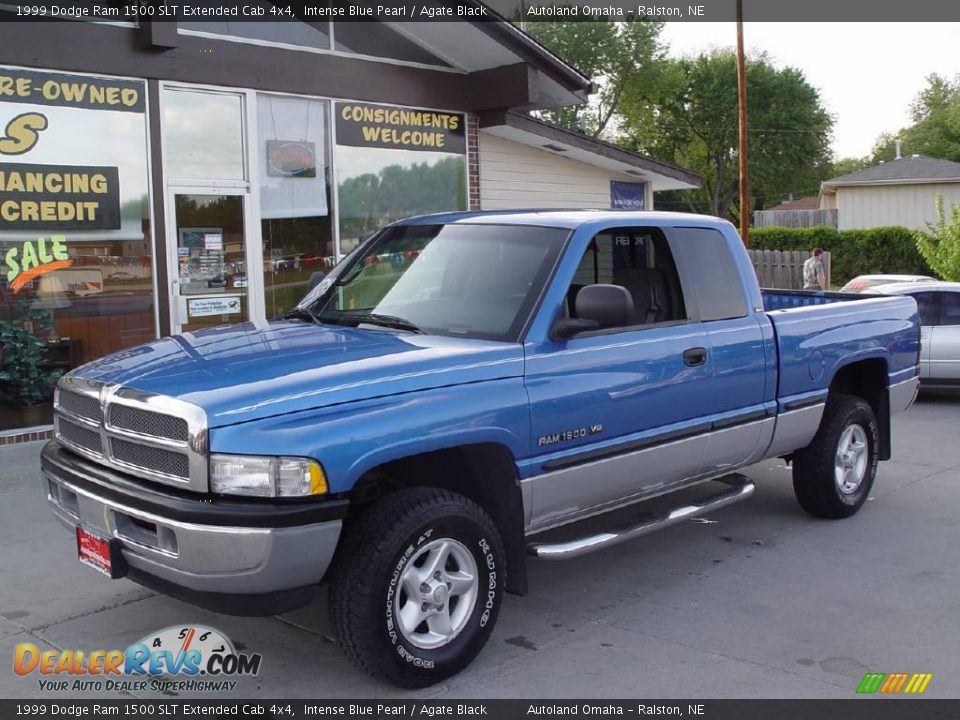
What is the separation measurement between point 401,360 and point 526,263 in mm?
1072

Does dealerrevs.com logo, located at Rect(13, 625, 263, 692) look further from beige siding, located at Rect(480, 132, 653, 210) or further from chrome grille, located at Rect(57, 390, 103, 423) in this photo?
beige siding, located at Rect(480, 132, 653, 210)

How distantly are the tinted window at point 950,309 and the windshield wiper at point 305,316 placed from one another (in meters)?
8.84

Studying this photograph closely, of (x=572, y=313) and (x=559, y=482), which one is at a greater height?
(x=572, y=313)

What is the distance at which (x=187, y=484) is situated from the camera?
3887 mm

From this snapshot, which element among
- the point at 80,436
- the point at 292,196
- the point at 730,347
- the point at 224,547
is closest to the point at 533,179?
the point at 292,196

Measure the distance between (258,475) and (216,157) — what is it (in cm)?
738

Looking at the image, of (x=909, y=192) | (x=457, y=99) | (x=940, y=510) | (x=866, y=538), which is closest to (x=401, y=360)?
(x=866, y=538)

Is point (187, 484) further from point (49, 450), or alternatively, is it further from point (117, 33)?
point (117, 33)

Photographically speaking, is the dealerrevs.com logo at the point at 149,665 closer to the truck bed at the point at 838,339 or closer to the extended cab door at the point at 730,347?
the extended cab door at the point at 730,347

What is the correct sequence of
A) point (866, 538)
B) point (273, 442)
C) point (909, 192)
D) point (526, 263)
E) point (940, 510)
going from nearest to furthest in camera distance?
point (273, 442), point (526, 263), point (866, 538), point (940, 510), point (909, 192)

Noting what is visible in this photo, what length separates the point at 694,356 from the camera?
18.0 feet

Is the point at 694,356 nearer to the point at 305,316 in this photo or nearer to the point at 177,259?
the point at 305,316

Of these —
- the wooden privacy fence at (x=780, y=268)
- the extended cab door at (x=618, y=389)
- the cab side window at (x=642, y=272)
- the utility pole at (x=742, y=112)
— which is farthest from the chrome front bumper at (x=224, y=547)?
the wooden privacy fence at (x=780, y=268)
